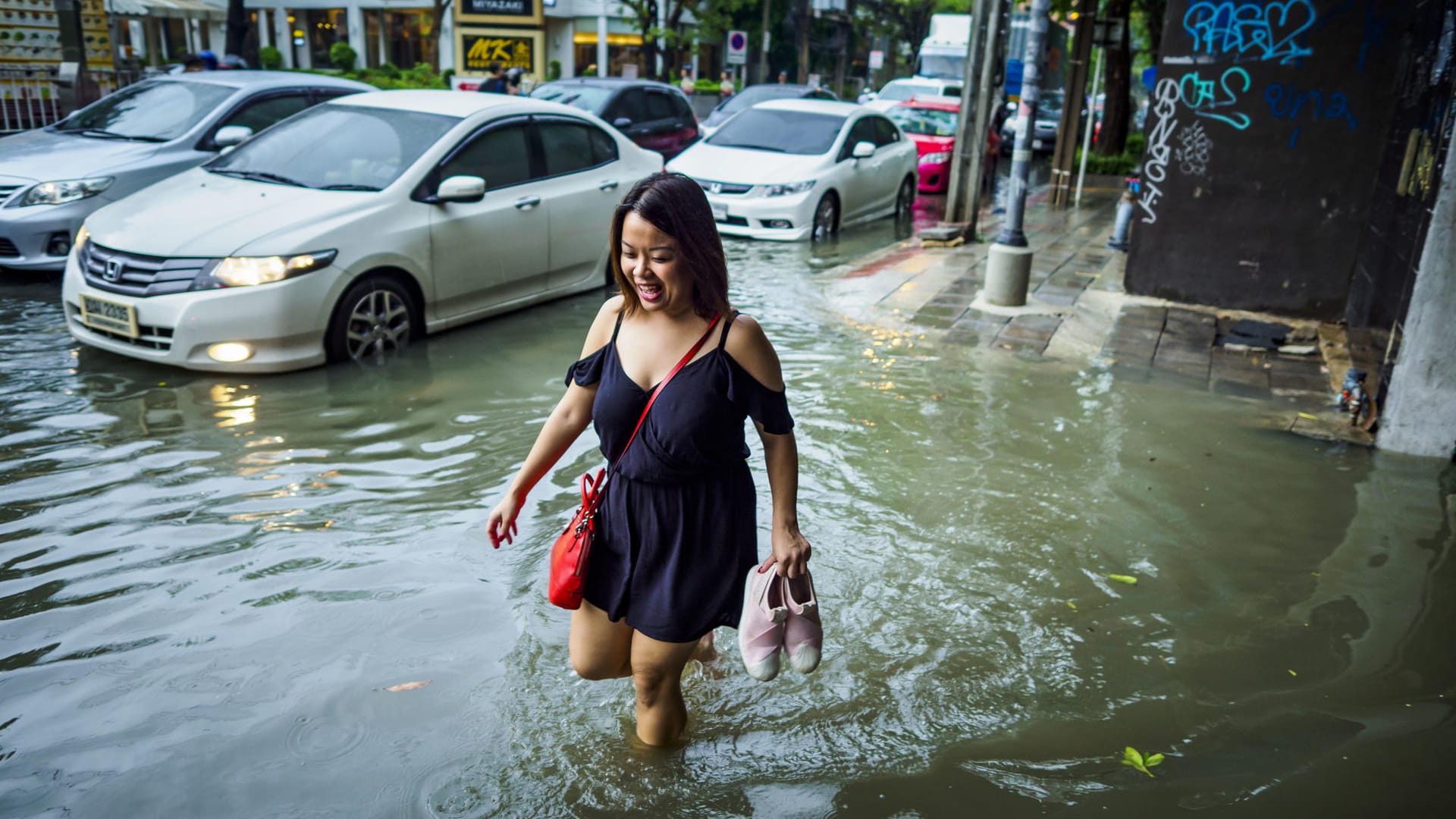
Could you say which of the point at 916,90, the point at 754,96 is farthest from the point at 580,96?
the point at 916,90

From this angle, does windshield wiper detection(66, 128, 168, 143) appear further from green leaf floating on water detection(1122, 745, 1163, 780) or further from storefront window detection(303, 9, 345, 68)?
storefront window detection(303, 9, 345, 68)

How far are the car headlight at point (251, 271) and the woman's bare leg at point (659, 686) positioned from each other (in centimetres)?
434

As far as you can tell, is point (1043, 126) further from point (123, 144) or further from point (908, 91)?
point (123, 144)

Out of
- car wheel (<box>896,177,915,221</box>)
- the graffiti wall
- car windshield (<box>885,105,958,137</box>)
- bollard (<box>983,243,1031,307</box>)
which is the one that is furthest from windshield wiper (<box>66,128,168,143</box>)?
car windshield (<box>885,105,958,137</box>)

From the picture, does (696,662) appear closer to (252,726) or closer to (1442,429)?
(252,726)

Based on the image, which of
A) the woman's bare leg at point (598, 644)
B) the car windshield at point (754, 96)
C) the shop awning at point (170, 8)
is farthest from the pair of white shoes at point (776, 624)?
the shop awning at point (170, 8)

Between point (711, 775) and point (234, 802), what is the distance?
52.9 inches

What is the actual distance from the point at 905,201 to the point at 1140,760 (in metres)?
12.7

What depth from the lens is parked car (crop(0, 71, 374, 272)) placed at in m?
8.38

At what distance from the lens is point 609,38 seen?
4319 cm

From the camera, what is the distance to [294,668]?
3689 millimetres

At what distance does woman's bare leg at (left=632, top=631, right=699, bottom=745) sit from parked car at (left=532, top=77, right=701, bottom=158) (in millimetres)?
12341

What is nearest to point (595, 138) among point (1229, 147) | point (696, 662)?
point (1229, 147)

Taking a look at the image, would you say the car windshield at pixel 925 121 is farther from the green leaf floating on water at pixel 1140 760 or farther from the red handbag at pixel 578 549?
the red handbag at pixel 578 549
